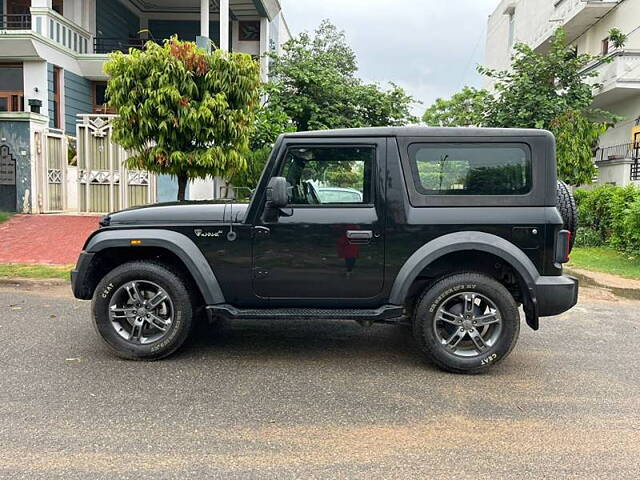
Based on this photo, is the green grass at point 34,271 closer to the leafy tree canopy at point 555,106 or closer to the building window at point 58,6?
the leafy tree canopy at point 555,106

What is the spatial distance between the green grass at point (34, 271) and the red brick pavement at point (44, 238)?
1.43 ft

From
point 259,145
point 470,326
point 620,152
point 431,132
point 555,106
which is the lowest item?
point 470,326

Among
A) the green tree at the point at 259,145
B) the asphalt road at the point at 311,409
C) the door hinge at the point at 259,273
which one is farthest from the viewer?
the green tree at the point at 259,145

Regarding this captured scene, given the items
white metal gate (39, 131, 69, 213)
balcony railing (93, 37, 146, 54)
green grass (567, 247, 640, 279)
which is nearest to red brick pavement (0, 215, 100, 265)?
white metal gate (39, 131, 69, 213)

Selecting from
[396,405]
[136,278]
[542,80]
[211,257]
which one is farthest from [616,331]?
[542,80]

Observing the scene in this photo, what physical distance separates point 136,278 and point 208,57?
5.09m

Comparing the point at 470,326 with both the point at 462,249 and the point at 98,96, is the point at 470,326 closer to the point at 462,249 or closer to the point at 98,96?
the point at 462,249

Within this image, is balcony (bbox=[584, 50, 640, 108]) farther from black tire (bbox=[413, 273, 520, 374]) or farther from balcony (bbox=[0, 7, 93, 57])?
balcony (bbox=[0, 7, 93, 57])

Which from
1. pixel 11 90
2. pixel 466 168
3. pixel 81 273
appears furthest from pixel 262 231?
pixel 11 90

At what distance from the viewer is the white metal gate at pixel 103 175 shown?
45.6 feet

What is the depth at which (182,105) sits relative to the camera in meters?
8.53

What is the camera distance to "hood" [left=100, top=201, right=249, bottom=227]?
4852mm

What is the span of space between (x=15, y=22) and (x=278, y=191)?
18009mm

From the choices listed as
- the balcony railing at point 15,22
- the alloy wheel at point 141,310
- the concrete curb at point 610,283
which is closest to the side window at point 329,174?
the alloy wheel at point 141,310
